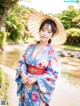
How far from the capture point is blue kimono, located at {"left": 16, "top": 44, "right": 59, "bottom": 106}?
3.16 m

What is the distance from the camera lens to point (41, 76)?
10.4 ft

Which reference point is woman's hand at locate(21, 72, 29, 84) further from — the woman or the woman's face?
the woman's face

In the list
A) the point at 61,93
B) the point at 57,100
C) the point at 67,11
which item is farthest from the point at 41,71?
the point at 67,11

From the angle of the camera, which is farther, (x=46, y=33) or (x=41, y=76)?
(x=46, y=33)

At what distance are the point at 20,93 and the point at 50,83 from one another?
476 mm

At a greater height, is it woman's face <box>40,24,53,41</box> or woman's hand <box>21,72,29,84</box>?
woman's face <box>40,24,53,41</box>

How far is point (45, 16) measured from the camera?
3352mm

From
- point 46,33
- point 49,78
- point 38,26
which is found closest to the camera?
point 49,78

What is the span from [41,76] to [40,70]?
83 mm

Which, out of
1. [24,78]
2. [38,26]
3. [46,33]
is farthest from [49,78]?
[38,26]

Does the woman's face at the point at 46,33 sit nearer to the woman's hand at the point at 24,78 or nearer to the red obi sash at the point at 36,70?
the red obi sash at the point at 36,70

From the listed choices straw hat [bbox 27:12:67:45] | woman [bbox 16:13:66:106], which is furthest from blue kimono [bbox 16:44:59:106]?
straw hat [bbox 27:12:67:45]

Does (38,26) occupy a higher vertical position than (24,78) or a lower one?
higher

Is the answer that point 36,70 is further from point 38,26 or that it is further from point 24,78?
point 38,26
